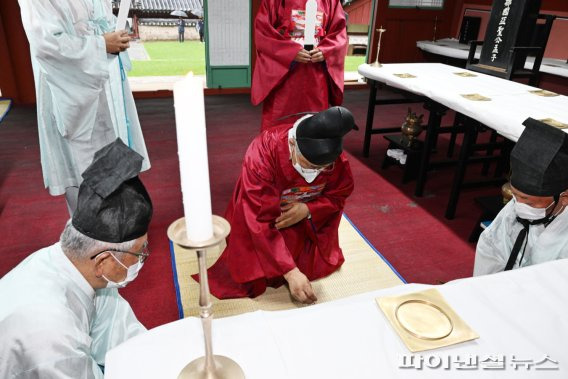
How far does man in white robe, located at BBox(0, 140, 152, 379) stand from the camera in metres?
0.93

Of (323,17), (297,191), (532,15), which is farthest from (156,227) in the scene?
(532,15)

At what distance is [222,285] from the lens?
211cm

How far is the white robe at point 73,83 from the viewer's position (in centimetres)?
190

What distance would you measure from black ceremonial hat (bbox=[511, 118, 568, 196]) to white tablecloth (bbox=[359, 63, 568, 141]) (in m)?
0.99

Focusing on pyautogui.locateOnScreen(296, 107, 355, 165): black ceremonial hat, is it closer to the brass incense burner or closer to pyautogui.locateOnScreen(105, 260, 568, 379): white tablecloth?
pyautogui.locateOnScreen(105, 260, 568, 379): white tablecloth

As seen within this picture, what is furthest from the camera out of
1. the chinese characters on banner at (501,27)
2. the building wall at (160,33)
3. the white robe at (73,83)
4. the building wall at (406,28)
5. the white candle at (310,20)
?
the building wall at (160,33)

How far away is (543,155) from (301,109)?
209 cm

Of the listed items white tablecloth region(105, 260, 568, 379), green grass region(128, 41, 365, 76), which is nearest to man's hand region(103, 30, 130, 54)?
white tablecloth region(105, 260, 568, 379)

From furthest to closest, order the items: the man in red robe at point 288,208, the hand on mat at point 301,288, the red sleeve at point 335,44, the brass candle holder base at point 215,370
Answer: the red sleeve at point 335,44 → the hand on mat at point 301,288 → the man in red robe at point 288,208 → the brass candle holder base at point 215,370

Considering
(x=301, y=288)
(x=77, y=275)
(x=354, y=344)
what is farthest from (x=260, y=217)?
(x=354, y=344)

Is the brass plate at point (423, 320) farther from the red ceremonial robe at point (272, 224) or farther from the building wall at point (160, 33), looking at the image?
the building wall at point (160, 33)

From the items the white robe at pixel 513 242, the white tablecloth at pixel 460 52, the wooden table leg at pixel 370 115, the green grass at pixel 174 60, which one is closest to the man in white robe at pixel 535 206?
the white robe at pixel 513 242

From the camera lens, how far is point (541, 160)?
1460mm

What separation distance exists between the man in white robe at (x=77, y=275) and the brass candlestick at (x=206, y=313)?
0.36 metres
